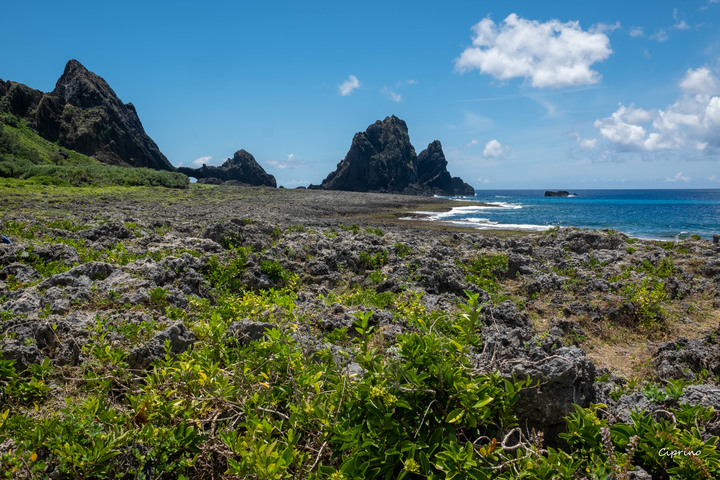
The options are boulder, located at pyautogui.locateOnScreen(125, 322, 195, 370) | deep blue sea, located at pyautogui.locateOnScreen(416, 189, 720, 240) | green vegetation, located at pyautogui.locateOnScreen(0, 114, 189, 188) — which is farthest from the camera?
deep blue sea, located at pyautogui.locateOnScreen(416, 189, 720, 240)

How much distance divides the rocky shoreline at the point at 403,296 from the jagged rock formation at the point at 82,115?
86279 millimetres

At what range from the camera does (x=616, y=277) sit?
10633 mm

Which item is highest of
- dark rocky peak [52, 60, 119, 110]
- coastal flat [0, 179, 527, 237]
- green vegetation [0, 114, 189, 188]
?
dark rocky peak [52, 60, 119, 110]

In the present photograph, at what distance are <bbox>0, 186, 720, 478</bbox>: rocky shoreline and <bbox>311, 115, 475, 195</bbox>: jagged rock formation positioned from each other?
414ft

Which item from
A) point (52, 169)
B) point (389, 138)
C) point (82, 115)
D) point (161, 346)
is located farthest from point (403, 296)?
point (389, 138)

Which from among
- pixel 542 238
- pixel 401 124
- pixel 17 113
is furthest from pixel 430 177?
pixel 542 238

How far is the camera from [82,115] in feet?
293

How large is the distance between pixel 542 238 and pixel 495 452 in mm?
17894

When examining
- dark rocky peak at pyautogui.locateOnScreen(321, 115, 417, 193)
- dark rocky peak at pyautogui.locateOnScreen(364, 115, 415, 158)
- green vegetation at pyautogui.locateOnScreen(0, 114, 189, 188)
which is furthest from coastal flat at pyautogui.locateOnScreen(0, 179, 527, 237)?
dark rocky peak at pyautogui.locateOnScreen(364, 115, 415, 158)

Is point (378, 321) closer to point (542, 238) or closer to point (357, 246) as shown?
point (357, 246)

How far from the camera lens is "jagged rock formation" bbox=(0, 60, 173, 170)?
79.9 m

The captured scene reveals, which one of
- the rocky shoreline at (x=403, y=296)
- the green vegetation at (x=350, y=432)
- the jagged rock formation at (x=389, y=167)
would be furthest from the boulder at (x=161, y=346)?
the jagged rock formation at (x=389, y=167)

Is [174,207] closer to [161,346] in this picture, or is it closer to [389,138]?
[161,346]

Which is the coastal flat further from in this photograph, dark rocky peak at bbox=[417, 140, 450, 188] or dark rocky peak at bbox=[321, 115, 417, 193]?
dark rocky peak at bbox=[417, 140, 450, 188]
